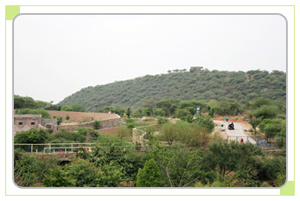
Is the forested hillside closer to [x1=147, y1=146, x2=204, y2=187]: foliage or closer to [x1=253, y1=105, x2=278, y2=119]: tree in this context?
[x1=253, y1=105, x2=278, y2=119]: tree

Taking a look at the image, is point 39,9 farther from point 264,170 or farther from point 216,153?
point 264,170

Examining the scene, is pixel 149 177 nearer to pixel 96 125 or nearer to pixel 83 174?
pixel 83 174

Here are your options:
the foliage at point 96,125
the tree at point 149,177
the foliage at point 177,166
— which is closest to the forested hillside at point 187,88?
the foliage at point 96,125

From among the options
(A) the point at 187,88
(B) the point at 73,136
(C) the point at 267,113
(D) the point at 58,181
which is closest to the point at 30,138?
(B) the point at 73,136

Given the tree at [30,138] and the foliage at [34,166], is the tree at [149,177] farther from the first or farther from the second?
the tree at [30,138]
